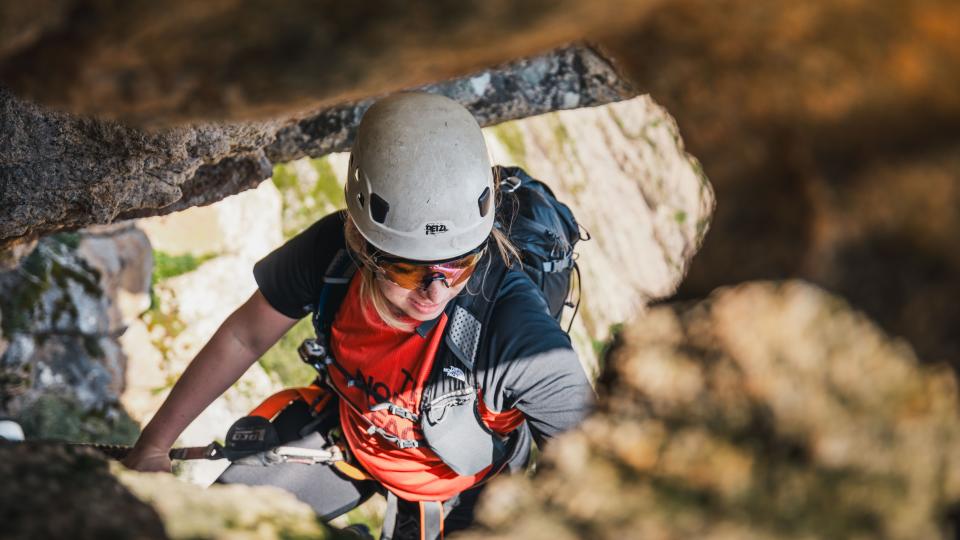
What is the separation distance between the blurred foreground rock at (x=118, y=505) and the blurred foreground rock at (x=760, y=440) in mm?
541

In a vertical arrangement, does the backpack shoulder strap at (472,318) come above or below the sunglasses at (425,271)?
below

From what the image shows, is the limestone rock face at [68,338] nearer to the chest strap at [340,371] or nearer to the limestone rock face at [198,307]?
the limestone rock face at [198,307]

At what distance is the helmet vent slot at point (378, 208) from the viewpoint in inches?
138

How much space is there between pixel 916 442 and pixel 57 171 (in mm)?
3527

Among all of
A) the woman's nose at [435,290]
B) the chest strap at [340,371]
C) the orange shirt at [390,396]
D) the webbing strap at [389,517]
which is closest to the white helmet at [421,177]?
the woman's nose at [435,290]

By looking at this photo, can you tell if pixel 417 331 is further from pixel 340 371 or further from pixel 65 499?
pixel 65 499

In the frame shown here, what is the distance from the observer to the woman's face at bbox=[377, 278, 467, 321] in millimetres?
3594

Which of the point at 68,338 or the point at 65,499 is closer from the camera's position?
the point at 65,499

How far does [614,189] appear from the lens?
533 inches

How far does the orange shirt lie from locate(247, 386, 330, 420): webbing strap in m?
0.28

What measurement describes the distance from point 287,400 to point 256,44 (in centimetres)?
373

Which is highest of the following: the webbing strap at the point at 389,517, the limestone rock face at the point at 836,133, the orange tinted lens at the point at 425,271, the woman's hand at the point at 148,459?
the limestone rock face at the point at 836,133

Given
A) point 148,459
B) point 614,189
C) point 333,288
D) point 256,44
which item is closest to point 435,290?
point 333,288

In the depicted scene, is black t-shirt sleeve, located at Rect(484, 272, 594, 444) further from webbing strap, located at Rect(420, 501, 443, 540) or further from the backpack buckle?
webbing strap, located at Rect(420, 501, 443, 540)
